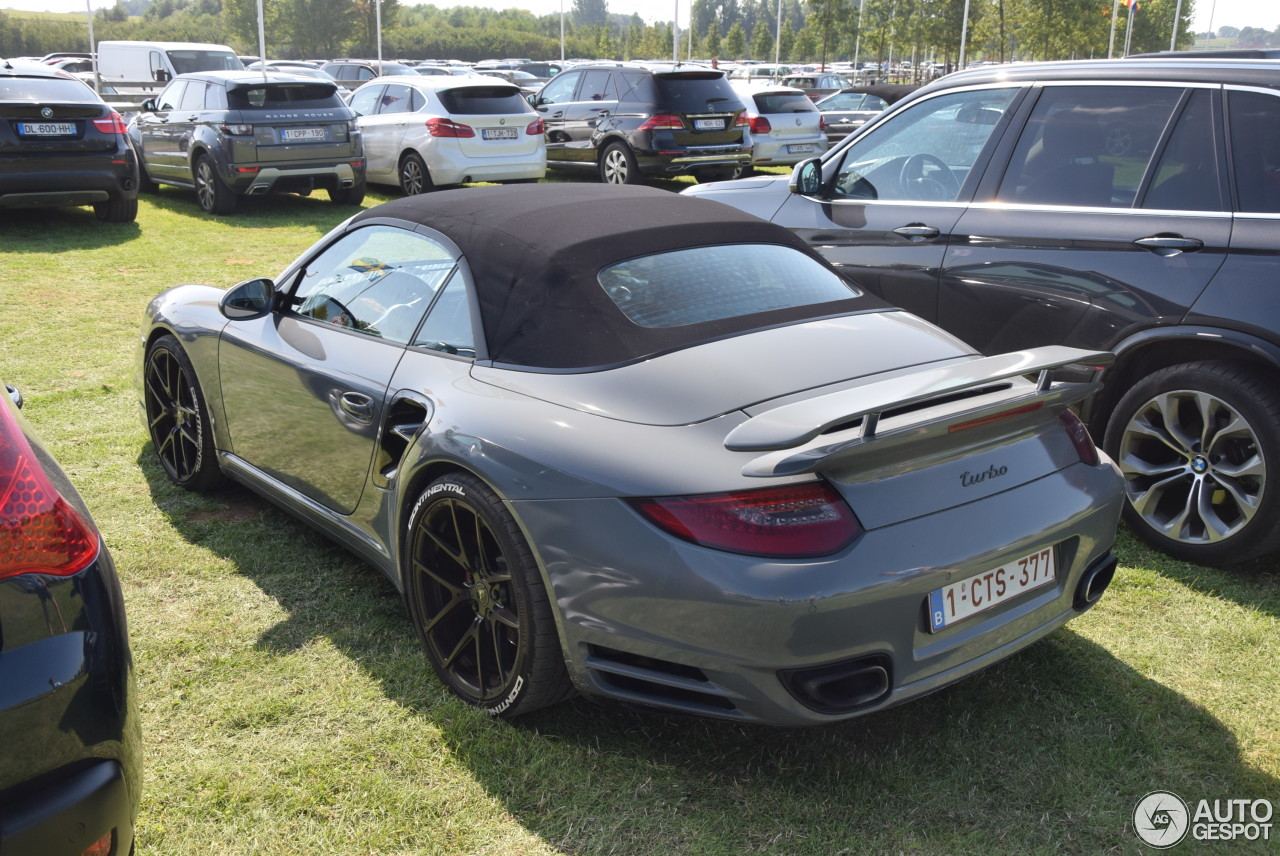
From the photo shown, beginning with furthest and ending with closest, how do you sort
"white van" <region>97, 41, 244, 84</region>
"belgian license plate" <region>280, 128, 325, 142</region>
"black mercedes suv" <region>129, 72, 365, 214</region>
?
1. "white van" <region>97, 41, 244, 84</region>
2. "belgian license plate" <region>280, 128, 325, 142</region>
3. "black mercedes suv" <region>129, 72, 365, 214</region>

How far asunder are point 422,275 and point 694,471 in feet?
4.82

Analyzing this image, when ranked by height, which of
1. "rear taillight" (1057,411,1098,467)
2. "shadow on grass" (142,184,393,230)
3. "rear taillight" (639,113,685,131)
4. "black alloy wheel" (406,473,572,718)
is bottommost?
"black alloy wheel" (406,473,572,718)

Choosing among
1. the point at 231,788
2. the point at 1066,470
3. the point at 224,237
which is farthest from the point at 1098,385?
the point at 224,237

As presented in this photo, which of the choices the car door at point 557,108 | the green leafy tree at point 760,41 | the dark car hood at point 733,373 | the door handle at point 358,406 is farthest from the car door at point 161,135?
the green leafy tree at point 760,41

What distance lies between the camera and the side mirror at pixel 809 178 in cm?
558

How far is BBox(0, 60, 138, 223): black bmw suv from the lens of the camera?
10.9 m

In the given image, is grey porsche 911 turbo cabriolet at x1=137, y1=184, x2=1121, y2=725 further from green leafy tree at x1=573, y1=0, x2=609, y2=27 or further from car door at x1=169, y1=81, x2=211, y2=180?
green leafy tree at x1=573, y1=0, x2=609, y2=27

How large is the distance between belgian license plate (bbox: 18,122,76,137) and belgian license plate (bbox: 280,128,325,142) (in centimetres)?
233

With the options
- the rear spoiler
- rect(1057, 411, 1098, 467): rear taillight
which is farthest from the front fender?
rect(1057, 411, 1098, 467): rear taillight

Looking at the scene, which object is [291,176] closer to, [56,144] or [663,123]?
[56,144]

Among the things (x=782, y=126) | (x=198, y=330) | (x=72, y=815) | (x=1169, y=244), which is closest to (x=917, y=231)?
(x=1169, y=244)

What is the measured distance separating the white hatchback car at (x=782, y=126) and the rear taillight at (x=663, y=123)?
210 centimetres

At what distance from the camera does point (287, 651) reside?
359cm

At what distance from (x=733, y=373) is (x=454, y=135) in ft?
39.9
